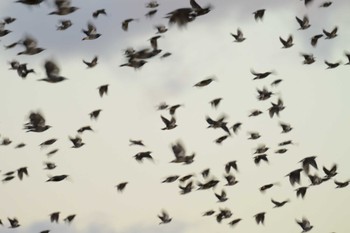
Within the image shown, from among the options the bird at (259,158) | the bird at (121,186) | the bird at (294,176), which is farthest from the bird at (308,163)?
the bird at (121,186)

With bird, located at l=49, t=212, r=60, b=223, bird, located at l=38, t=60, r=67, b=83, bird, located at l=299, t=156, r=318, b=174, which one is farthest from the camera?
bird, located at l=49, t=212, r=60, b=223

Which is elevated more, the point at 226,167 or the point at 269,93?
the point at 269,93

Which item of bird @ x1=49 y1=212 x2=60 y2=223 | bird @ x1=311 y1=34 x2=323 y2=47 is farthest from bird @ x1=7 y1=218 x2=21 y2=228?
bird @ x1=311 y1=34 x2=323 y2=47

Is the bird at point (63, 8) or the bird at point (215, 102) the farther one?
the bird at point (215, 102)

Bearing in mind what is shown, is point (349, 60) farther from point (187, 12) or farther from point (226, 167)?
point (187, 12)

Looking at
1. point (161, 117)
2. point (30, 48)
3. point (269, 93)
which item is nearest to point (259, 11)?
point (269, 93)

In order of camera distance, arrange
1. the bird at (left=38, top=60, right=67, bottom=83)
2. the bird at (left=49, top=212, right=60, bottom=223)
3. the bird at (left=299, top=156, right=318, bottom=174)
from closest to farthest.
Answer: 1. the bird at (left=38, top=60, right=67, bottom=83)
2. the bird at (left=299, top=156, right=318, bottom=174)
3. the bird at (left=49, top=212, right=60, bottom=223)

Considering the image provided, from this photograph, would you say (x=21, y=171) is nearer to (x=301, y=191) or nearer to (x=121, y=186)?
(x=121, y=186)

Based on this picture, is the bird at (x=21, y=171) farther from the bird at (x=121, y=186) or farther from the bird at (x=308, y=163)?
the bird at (x=308, y=163)

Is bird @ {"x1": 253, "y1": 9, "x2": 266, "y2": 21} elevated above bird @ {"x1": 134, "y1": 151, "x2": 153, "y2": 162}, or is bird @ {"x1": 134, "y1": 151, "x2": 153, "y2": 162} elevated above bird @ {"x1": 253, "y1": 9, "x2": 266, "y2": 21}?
bird @ {"x1": 253, "y1": 9, "x2": 266, "y2": 21}

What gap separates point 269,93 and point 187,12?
11.5m

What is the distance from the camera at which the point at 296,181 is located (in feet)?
105

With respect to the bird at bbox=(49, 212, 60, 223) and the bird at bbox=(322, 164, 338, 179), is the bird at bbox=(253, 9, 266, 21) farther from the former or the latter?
the bird at bbox=(49, 212, 60, 223)

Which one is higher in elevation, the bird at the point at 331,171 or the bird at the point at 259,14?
the bird at the point at 259,14
